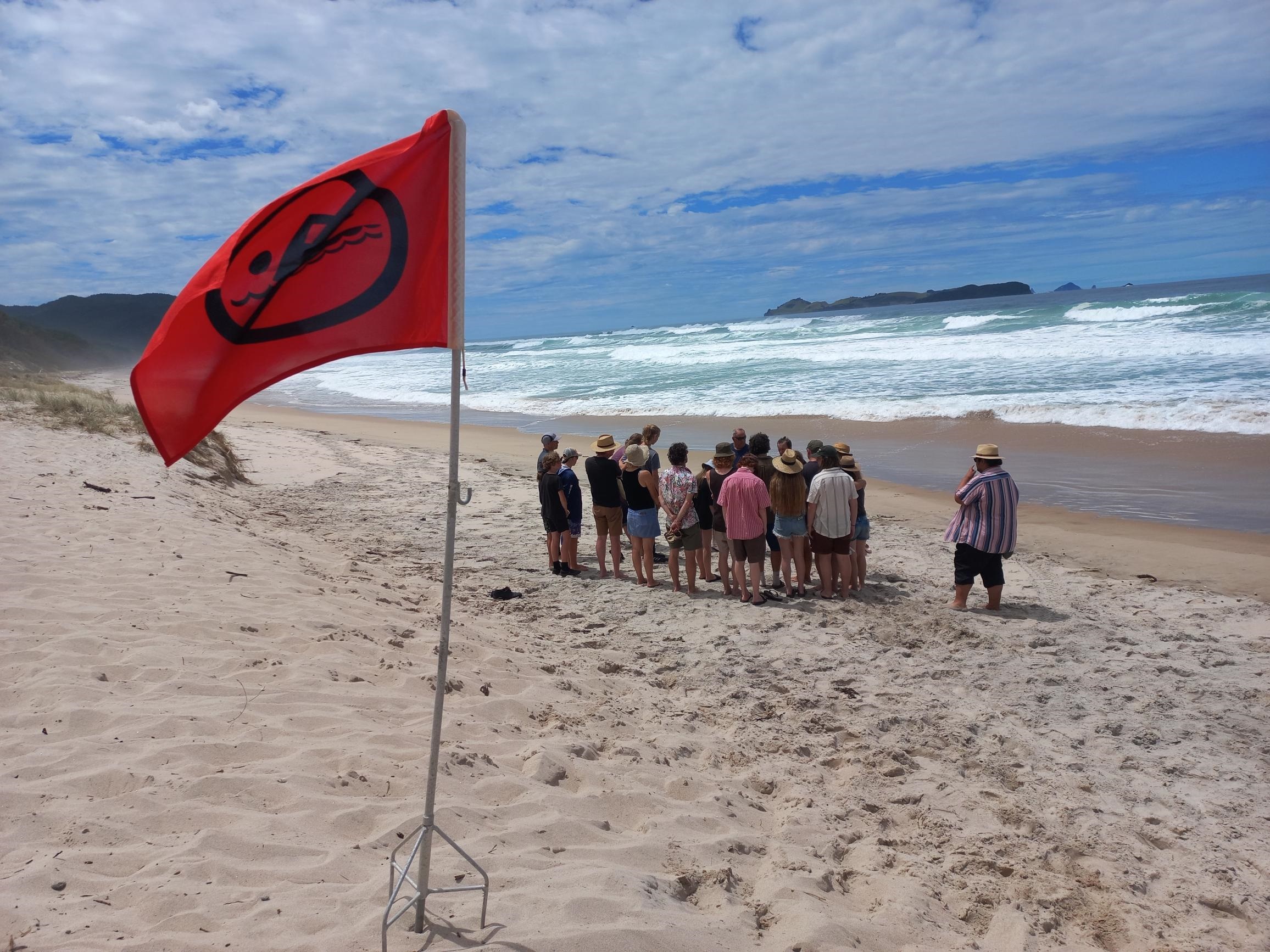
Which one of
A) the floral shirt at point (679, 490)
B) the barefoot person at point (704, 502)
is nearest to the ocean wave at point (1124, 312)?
the barefoot person at point (704, 502)

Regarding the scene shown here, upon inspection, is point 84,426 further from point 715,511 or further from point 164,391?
point 164,391

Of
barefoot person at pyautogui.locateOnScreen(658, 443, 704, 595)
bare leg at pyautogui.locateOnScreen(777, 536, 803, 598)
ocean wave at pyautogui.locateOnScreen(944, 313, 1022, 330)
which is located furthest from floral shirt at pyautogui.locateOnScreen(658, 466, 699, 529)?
ocean wave at pyautogui.locateOnScreen(944, 313, 1022, 330)

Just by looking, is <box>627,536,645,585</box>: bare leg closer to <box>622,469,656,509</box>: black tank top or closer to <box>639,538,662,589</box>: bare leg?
<box>639,538,662,589</box>: bare leg

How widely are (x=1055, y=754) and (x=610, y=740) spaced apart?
8.78 ft

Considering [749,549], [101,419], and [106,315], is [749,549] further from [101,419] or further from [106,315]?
[106,315]

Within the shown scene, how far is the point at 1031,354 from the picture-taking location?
28375 millimetres

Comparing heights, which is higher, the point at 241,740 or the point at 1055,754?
the point at 241,740

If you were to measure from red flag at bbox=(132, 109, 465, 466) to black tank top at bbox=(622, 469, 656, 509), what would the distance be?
555 cm

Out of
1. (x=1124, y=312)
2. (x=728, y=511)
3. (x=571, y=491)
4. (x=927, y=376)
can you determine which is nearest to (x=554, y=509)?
(x=571, y=491)

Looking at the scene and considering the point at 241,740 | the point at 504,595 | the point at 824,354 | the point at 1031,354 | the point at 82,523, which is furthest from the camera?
the point at 824,354

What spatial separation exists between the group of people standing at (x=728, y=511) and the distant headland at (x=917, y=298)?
370 feet

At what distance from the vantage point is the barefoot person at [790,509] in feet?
26.1

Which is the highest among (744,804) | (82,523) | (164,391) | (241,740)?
(164,391)

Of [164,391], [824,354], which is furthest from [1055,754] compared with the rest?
[824,354]
